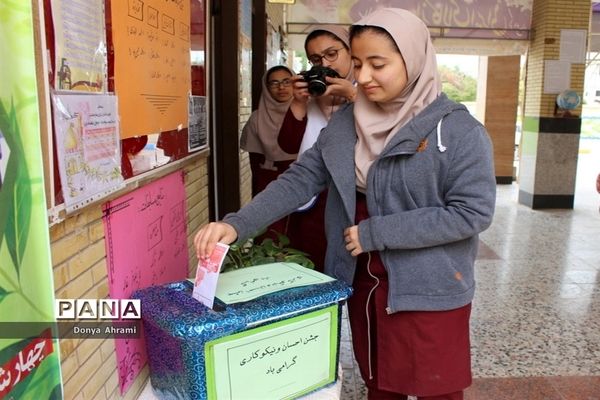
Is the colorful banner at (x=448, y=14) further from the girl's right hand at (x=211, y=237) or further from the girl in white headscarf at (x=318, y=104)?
the girl's right hand at (x=211, y=237)

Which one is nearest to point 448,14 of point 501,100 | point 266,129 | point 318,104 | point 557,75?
point 557,75

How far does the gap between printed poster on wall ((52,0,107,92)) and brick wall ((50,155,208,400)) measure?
276 millimetres

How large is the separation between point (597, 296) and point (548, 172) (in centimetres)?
346

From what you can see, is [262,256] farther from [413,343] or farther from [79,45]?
[79,45]

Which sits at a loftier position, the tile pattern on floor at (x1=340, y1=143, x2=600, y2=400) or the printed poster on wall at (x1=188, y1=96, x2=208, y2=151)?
the printed poster on wall at (x1=188, y1=96, x2=208, y2=151)

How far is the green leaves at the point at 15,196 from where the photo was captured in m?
0.64

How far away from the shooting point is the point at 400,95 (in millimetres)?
1362

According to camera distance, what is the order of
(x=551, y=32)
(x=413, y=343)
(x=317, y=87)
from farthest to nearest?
(x=551, y=32), (x=317, y=87), (x=413, y=343)

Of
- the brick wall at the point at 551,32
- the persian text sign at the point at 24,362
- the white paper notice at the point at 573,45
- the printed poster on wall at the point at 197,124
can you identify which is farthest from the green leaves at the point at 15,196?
the white paper notice at the point at 573,45

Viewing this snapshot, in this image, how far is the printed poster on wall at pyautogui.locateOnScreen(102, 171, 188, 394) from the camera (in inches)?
52.1

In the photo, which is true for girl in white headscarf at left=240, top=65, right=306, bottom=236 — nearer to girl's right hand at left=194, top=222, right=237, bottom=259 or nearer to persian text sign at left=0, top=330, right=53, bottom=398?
girl's right hand at left=194, top=222, right=237, bottom=259

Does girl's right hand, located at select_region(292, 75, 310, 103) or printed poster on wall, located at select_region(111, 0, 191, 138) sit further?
girl's right hand, located at select_region(292, 75, 310, 103)

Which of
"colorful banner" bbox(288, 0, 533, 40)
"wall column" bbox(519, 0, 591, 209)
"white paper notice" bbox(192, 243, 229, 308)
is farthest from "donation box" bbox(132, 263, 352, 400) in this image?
"wall column" bbox(519, 0, 591, 209)

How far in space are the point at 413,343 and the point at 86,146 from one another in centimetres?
96
